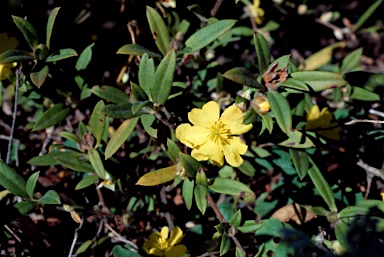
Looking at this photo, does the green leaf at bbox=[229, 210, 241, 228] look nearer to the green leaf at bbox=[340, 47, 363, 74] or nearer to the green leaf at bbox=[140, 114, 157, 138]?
the green leaf at bbox=[140, 114, 157, 138]

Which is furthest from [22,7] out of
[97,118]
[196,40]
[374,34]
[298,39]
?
[374,34]

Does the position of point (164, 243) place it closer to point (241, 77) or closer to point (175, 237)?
point (175, 237)

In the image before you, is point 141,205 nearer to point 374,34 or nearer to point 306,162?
point 306,162

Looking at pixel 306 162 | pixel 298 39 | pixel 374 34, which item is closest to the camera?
pixel 306 162

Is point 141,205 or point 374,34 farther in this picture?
point 374,34

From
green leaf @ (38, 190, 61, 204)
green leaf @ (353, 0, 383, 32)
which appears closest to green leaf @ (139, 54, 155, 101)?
green leaf @ (38, 190, 61, 204)

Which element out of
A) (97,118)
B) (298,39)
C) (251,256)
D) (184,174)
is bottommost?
(251,256)
